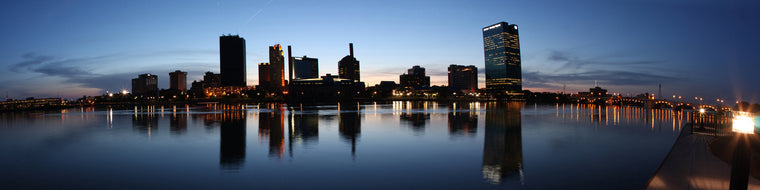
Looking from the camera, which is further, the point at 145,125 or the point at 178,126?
the point at 145,125

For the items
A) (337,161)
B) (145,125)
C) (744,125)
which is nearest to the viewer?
(744,125)

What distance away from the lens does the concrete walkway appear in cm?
952

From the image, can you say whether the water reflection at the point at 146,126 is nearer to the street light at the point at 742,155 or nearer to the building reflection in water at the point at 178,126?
the building reflection in water at the point at 178,126

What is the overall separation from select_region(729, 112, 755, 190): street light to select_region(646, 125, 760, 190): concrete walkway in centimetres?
264

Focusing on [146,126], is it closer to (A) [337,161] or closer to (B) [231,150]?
(B) [231,150]

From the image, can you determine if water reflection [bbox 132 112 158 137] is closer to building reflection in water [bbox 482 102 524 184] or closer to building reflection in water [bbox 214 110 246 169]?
building reflection in water [bbox 214 110 246 169]

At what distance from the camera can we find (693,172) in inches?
431

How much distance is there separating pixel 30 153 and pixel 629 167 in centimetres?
2614

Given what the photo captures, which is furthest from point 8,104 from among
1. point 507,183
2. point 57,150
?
point 507,183

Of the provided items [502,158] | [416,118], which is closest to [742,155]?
[502,158]

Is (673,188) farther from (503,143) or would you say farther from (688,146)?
(503,143)

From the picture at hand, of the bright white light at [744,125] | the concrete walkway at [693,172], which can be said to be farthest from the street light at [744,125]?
the concrete walkway at [693,172]

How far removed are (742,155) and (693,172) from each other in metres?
4.93

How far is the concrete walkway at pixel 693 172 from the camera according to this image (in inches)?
375
